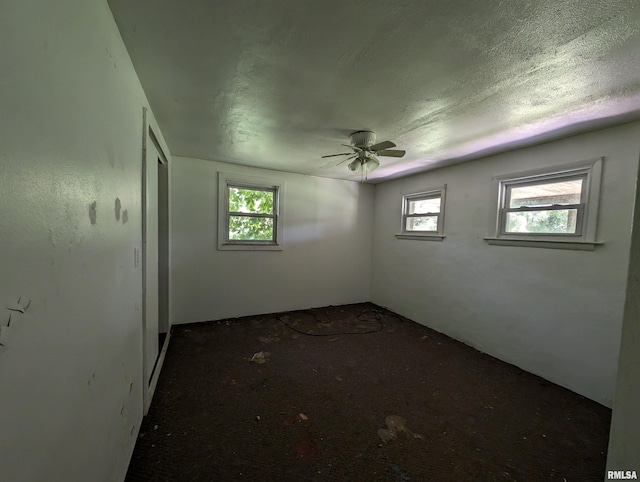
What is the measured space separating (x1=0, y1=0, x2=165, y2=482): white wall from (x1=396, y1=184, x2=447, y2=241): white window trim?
3521 millimetres

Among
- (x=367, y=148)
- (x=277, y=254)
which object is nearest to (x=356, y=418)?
(x=367, y=148)

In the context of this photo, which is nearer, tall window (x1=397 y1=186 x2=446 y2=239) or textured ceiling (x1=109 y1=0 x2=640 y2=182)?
textured ceiling (x1=109 y1=0 x2=640 y2=182)

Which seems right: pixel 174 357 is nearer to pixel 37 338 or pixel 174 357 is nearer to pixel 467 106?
pixel 37 338

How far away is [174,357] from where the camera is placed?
2.55 m

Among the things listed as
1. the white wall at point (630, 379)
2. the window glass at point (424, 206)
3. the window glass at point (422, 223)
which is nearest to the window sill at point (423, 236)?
the window glass at point (422, 223)

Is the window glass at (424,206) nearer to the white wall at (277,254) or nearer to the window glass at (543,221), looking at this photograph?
the white wall at (277,254)

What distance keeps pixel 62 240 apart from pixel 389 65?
1.73m

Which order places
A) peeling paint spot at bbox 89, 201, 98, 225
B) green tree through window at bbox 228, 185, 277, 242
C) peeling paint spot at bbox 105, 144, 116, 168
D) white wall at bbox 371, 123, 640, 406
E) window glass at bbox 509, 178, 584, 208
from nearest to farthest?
peeling paint spot at bbox 89, 201, 98, 225
peeling paint spot at bbox 105, 144, 116, 168
white wall at bbox 371, 123, 640, 406
window glass at bbox 509, 178, 584, 208
green tree through window at bbox 228, 185, 277, 242

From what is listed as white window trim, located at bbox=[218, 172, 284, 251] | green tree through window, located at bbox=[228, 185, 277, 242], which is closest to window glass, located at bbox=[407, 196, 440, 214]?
white window trim, located at bbox=[218, 172, 284, 251]

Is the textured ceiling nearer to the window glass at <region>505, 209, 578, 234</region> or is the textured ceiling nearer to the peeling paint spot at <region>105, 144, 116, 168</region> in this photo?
the peeling paint spot at <region>105, 144, 116, 168</region>

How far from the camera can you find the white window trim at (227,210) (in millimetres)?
3500

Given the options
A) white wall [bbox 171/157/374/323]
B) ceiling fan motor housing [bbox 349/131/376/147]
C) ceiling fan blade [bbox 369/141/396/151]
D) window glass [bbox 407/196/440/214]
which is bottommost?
white wall [bbox 171/157/374/323]

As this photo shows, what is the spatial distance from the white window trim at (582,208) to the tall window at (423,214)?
720 mm

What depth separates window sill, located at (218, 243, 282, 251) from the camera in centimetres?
355
